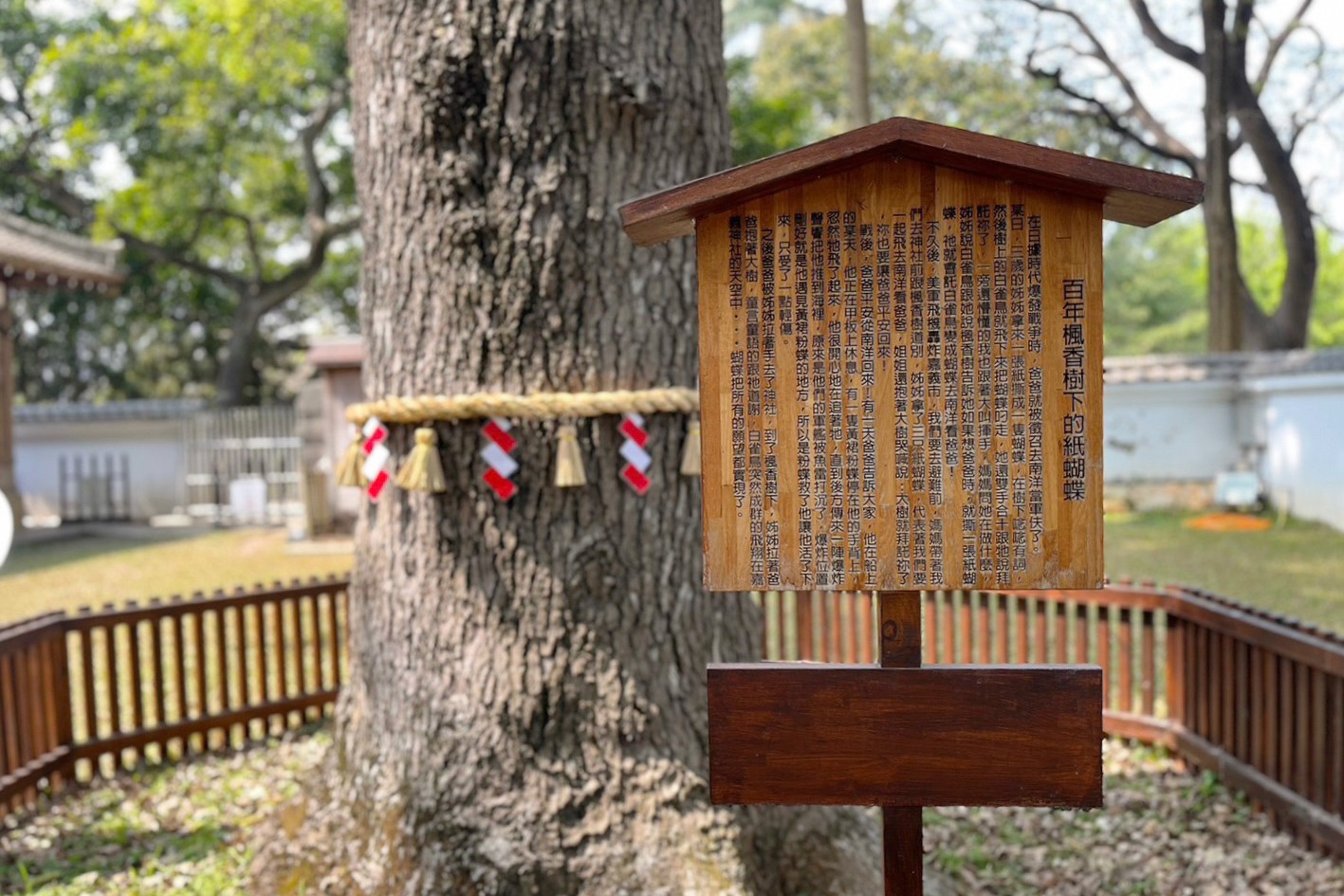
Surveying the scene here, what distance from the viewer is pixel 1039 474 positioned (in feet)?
6.17

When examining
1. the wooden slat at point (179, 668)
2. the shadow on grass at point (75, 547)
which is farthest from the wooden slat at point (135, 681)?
the shadow on grass at point (75, 547)

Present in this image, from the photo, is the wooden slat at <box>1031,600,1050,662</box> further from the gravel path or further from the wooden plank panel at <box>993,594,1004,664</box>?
the gravel path

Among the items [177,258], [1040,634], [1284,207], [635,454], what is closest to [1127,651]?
[1040,634]

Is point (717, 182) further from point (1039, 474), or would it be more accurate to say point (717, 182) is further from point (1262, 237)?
point (1262, 237)

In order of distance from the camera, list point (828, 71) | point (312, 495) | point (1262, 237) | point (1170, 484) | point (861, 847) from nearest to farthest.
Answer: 1. point (861, 847)
2. point (312, 495)
3. point (1170, 484)
4. point (828, 71)
5. point (1262, 237)

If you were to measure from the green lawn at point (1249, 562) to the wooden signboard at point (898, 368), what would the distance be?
637cm

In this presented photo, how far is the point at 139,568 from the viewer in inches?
439

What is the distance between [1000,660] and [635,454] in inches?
122

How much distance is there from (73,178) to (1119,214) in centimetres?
2530

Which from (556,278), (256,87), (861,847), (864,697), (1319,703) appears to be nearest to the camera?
(864,697)

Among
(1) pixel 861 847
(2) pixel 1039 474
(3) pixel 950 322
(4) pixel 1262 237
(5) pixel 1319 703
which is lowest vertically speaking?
(1) pixel 861 847

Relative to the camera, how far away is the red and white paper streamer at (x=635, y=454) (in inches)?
117

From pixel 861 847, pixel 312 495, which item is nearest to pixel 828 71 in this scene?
pixel 312 495

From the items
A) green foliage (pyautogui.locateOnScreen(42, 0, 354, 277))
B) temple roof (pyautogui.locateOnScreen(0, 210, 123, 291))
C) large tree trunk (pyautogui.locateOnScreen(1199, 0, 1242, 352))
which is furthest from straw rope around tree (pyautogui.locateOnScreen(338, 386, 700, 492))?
large tree trunk (pyautogui.locateOnScreen(1199, 0, 1242, 352))
